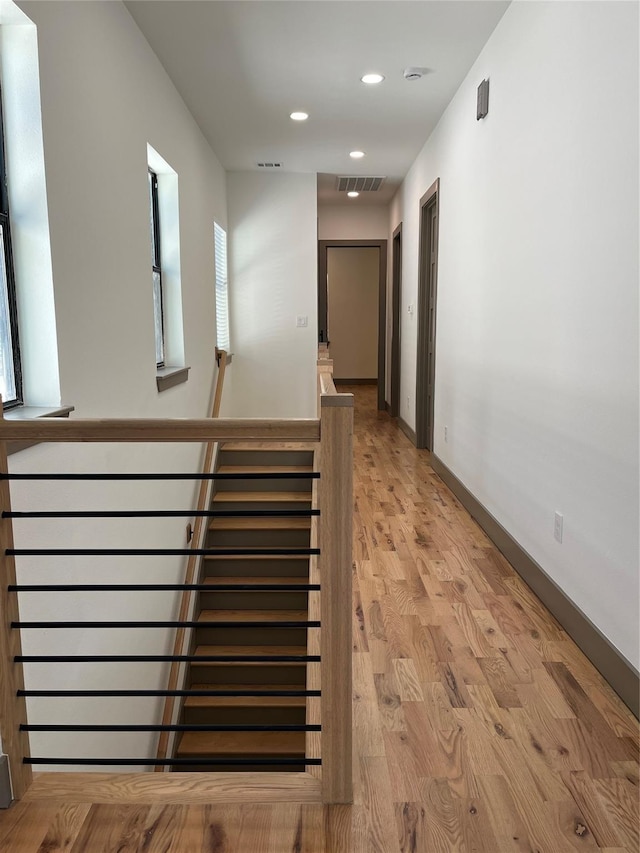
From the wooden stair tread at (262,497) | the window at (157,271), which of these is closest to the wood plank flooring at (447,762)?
the window at (157,271)

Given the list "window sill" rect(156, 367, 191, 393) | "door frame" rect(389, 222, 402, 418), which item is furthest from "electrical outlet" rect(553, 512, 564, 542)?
"door frame" rect(389, 222, 402, 418)

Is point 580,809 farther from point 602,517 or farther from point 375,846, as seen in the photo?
point 602,517

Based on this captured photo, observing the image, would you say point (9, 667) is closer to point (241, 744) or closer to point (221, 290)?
point (241, 744)

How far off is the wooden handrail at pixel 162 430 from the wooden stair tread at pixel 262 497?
402cm

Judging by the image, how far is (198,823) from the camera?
1524 mm

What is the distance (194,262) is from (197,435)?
3.80 meters

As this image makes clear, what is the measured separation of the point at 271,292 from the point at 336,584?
5837 millimetres

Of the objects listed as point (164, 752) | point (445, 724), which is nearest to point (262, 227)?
point (164, 752)

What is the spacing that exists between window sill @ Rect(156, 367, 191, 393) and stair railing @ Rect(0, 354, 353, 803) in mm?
2340

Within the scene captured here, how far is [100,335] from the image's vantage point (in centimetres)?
278

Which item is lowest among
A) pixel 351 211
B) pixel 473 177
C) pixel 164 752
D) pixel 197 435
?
pixel 164 752

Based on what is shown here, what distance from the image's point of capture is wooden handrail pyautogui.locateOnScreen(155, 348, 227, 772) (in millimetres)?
3856

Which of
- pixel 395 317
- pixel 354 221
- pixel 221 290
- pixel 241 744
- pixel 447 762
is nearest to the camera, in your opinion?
pixel 447 762

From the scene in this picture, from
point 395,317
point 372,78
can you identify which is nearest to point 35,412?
point 372,78
